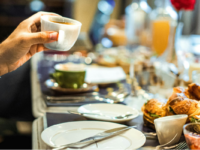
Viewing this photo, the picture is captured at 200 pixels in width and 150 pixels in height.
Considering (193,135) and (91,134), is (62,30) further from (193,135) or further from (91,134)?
(193,135)

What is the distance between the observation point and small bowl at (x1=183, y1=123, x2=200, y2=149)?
0.53 meters

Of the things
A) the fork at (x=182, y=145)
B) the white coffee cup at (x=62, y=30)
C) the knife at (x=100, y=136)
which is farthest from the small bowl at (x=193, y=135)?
the white coffee cup at (x=62, y=30)

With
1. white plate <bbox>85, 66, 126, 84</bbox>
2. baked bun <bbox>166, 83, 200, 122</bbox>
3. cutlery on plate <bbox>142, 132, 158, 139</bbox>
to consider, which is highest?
baked bun <bbox>166, 83, 200, 122</bbox>

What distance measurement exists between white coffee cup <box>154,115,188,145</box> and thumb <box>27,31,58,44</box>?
0.35m

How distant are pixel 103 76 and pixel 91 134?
29.7 inches

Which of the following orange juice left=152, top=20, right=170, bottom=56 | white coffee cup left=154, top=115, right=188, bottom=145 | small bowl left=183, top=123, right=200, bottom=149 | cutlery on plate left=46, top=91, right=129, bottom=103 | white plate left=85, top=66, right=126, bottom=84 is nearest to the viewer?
small bowl left=183, top=123, right=200, bottom=149

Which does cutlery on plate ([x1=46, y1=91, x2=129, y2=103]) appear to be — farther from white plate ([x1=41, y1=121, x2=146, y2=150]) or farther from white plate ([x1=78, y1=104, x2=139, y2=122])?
white plate ([x1=41, y1=121, x2=146, y2=150])

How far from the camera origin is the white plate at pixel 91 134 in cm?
62

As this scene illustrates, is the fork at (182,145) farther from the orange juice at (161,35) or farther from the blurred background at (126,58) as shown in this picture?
the orange juice at (161,35)

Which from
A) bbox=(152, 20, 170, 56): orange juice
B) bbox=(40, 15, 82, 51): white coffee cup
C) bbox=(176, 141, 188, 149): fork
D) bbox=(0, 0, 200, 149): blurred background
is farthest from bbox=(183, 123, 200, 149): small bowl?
bbox=(152, 20, 170, 56): orange juice

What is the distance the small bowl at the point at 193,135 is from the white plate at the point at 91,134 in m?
0.10

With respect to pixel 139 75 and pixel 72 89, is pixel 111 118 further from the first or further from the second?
pixel 139 75

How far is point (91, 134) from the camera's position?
0.69 meters

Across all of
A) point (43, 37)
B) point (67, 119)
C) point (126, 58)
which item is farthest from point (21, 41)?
point (126, 58)
